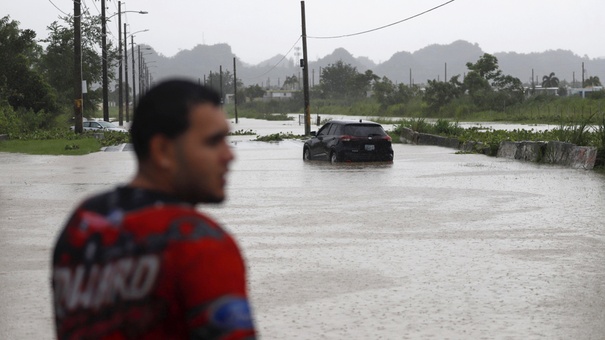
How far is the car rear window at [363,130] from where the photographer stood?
2927 centimetres

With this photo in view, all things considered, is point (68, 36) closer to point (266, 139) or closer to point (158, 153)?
point (266, 139)

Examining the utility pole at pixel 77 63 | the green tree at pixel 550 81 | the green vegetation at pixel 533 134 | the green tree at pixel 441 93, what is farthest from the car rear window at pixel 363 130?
the green tree at pixel 550 81

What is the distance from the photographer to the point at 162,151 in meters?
2.35

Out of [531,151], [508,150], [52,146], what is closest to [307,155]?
[508,150]

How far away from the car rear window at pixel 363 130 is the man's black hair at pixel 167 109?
2687 centimetres

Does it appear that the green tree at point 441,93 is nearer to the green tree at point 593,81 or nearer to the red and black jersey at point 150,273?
the green tree at point 593,81

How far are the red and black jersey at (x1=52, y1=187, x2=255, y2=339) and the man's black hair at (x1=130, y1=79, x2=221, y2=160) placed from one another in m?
0.14

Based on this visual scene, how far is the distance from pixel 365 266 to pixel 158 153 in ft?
27.8

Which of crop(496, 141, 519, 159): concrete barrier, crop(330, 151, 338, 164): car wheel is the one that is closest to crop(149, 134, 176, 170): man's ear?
crop(330, 151, 338, 164): car wheel

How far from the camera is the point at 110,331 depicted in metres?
2.29

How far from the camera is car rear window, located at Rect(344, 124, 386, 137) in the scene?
29266 mm

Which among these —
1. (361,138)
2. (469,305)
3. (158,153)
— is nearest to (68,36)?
(361,138)

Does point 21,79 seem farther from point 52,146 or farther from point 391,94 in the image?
point 391,94

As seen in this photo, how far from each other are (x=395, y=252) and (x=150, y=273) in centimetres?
959
